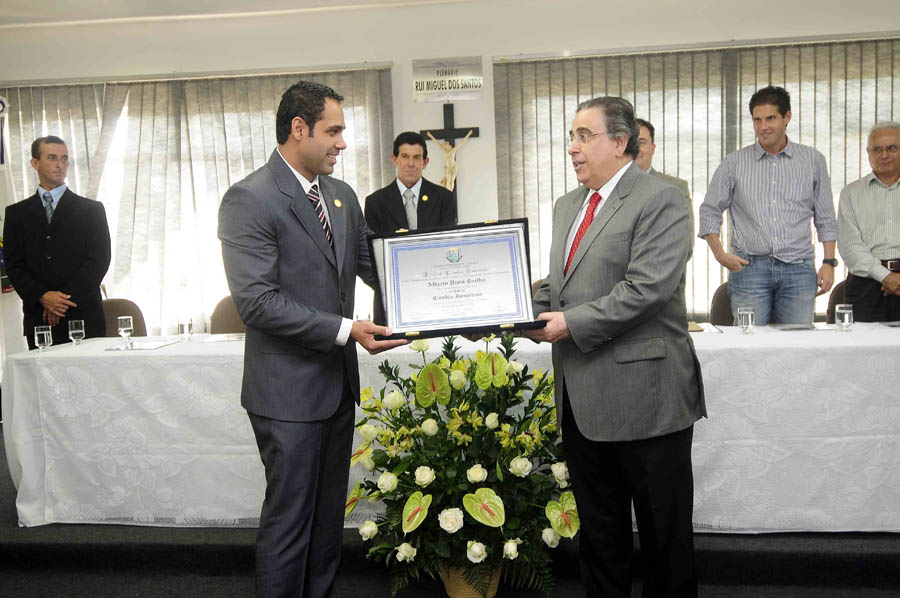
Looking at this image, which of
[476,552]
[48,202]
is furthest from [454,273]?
[48,202]

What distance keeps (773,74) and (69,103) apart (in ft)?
17.6

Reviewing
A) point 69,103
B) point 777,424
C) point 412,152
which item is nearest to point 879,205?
point 777,424

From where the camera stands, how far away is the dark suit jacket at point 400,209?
4.21 metres

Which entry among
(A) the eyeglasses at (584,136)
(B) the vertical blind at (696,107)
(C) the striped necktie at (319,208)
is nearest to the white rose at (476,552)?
(C) the striped necktie at (319,208)

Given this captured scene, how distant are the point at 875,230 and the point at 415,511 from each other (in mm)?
2711

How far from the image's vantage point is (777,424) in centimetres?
263

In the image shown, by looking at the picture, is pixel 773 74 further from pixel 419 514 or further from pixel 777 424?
pixel 419 514

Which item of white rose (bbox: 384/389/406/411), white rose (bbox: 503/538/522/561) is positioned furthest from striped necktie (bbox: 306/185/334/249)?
white rose (bbox: 503/538/522/561)

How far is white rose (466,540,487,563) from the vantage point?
2320mm

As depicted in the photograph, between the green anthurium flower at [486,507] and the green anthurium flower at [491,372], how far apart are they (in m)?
0.33

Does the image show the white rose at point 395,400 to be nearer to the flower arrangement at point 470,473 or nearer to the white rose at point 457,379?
the flower arrangement at point 470,473

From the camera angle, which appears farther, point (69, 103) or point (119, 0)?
point (69, 103)

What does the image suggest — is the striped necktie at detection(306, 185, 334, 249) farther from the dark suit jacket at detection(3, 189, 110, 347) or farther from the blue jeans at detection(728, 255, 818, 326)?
the dark suit jacket at detection(3, 189, 110, 347)

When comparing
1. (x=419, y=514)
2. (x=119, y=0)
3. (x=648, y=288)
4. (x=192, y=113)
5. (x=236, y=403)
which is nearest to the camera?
(x=648, y=288)
